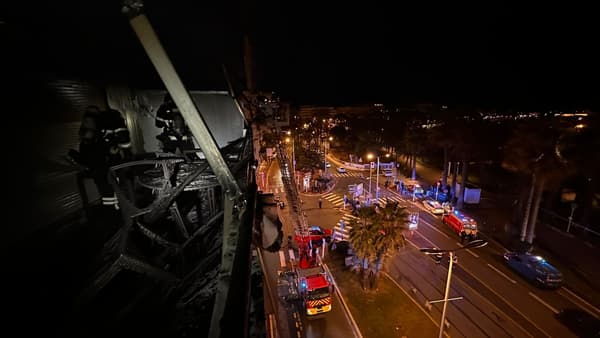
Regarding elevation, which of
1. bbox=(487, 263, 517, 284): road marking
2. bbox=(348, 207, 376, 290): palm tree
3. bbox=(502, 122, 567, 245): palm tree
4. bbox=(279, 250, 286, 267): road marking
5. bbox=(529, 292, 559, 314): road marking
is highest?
bbox=(502, 122, 567, 245): palm tree

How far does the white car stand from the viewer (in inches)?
903

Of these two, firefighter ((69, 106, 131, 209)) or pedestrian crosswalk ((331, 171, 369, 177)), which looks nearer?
firefighter ((69, 106, 131, 209))

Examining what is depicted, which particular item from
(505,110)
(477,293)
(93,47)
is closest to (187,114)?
(93,47)

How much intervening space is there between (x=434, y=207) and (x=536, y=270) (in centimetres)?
966

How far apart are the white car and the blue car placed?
24.0ft

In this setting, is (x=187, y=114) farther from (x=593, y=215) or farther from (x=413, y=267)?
(x=593, y=215)

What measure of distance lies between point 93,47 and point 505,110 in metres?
37.0

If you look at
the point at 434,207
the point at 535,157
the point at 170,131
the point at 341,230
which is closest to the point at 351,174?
the point at 434,207

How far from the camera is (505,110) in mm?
29438

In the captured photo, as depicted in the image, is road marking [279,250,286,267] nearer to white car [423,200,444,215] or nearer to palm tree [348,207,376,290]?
palm tree [348,207,376,290]

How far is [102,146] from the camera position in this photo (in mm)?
5660

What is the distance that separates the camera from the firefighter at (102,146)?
16.8 feet

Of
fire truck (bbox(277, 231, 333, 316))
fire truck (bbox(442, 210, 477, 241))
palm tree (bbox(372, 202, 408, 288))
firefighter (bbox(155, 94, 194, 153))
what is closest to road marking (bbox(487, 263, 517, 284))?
fire truck (bbox(442, 210, 477, 241))

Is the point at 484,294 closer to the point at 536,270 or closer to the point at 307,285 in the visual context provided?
the point at 536,270
